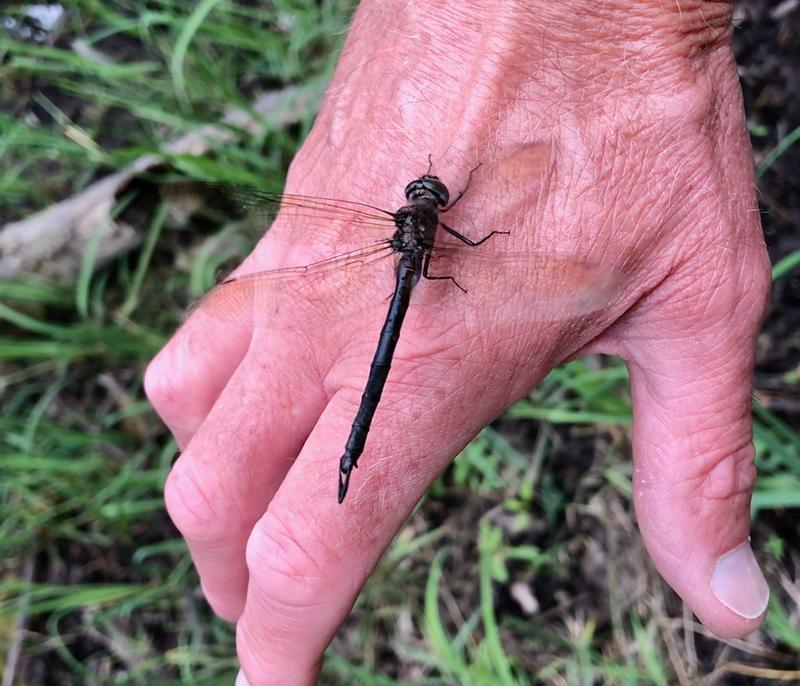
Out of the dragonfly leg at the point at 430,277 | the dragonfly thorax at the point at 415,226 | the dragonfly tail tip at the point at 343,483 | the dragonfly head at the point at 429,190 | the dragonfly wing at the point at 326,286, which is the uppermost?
the dragonfly head at the point at 429,190

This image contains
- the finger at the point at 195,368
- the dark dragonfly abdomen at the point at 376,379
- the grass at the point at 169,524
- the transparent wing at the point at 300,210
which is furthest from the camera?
the grass at the point at 169,524

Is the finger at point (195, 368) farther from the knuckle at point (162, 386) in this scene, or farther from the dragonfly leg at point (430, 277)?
the dragonfly leg at point (430, 277)

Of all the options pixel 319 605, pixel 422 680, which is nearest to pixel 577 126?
pixel 319 605

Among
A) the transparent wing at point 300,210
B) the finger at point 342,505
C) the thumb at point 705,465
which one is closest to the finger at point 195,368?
the transparent wing at point 300,210

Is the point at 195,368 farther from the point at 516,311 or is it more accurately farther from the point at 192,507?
the point at 516,311

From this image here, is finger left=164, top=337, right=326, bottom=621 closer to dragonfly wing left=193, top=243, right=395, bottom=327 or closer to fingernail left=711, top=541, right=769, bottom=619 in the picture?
dragonfly wing left=193, top=243, right=395, bottom=327

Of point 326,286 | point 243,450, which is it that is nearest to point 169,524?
point 243,450

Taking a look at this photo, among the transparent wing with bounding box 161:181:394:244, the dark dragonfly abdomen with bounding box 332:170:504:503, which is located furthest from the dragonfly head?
the transparent wing with bounding box 161:181:394:244
